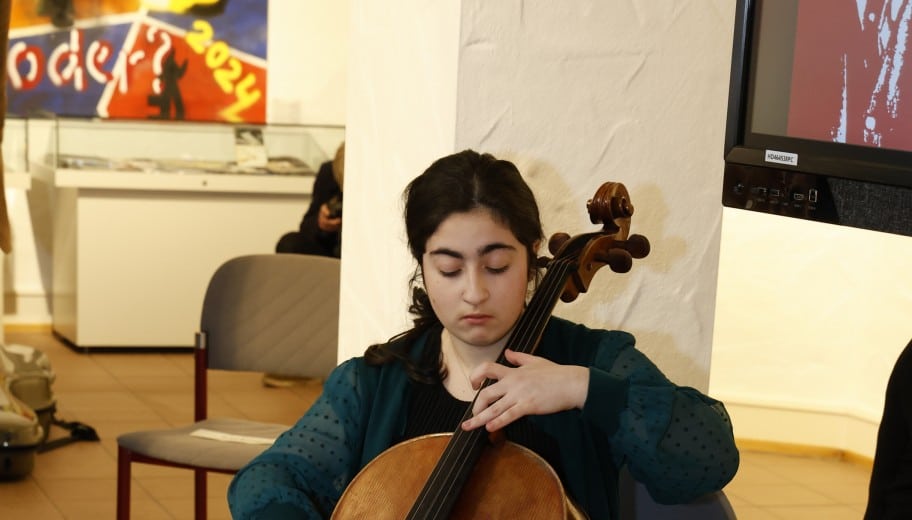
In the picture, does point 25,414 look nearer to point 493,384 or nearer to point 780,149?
point 493,384

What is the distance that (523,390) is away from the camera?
1.58 metres

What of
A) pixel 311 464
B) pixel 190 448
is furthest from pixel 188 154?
pixel 311 464

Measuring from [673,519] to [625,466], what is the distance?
0.15 m

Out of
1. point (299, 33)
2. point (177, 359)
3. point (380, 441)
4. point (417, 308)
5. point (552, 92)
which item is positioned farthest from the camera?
point (299, 33)

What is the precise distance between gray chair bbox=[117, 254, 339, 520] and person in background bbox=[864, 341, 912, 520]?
2179 mm

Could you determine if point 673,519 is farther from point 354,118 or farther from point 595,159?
point 354,118

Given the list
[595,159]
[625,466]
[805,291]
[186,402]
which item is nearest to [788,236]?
[805,291]

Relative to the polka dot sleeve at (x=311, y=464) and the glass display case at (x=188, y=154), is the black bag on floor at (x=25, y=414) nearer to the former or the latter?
the glass display case at (x=188, y=154)

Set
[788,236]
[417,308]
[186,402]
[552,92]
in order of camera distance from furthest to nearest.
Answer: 1. [186,402]
2. [788,236]
3. [552,92]
4. [417,308]

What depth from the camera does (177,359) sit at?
20.3ft

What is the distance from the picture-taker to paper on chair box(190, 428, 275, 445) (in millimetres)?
2980

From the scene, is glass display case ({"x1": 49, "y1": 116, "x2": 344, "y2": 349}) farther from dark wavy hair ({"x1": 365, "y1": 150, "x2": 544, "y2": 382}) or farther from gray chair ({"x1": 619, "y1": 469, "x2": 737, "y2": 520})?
gray chair ({"x1": 619, "y1": 469, "x2": 737, "y2": 520})

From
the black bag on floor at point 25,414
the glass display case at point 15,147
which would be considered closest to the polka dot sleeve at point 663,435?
the black bag on floor at point 25,414

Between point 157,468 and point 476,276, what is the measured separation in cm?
295
